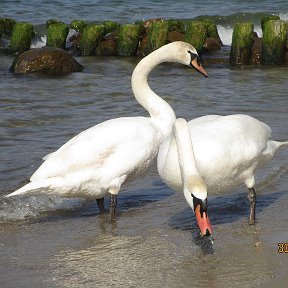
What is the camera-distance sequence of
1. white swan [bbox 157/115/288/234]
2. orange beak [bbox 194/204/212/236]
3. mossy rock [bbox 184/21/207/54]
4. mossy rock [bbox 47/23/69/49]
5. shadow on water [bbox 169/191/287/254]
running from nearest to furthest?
orange beak [bbox 194/204/212/236], white swan [bbox 157/115/288/234], shadow on water [bbox 169/191/287/254], mossy rock [bbox 184/21/207/54], mossy rock [bbox 47/23/69/49]

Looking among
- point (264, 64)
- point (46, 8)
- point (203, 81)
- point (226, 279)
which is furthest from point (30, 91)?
point (46, 8)

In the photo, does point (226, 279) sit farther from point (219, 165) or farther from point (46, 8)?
point (46, 8)

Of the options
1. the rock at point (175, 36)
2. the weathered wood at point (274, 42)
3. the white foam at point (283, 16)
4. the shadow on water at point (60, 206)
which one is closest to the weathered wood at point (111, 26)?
the rock at point (175, 36)

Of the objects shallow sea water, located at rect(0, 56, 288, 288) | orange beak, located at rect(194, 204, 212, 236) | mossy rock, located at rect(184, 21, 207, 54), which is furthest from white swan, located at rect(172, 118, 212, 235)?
mossy rock, located at rect(184, 21, 207, 54)

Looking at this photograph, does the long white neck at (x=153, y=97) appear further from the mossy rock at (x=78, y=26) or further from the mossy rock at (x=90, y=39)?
the mossy rock at (x=78, y=26)

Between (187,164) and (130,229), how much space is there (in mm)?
1019

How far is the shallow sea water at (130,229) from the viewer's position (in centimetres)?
526

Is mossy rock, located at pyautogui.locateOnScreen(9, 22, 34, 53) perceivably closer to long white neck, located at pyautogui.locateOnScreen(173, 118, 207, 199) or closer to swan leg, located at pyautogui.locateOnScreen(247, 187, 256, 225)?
swan leg, located at pyautogui.locateOnScreen(247, 187, 256, 225)

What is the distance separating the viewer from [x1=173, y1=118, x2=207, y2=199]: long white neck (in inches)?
207

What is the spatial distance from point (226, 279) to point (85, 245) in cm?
125

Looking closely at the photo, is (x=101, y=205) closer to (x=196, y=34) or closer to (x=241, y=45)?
(x=241, y=45)

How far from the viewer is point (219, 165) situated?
6023mm

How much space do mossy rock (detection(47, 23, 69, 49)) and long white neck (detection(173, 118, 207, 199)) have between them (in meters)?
11.0
